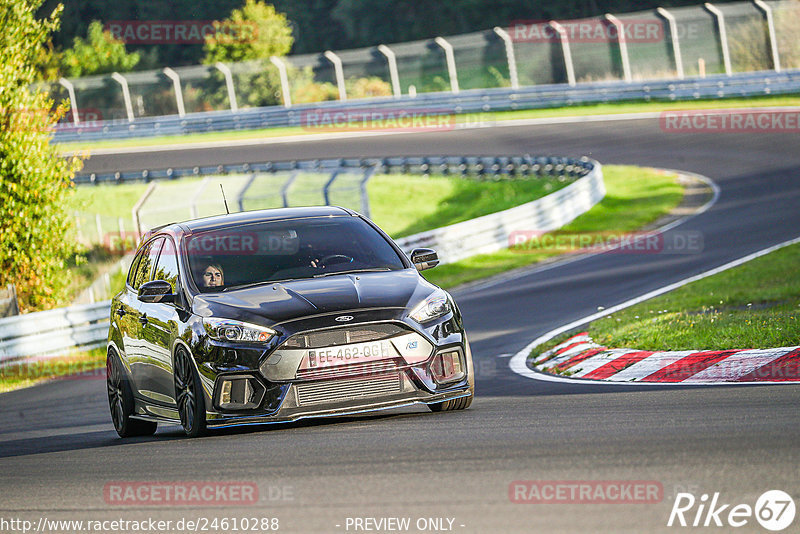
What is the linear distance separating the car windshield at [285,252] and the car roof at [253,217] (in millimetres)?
82

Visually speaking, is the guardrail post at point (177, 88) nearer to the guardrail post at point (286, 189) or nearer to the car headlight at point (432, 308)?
the guardrail post at point (286, 189)

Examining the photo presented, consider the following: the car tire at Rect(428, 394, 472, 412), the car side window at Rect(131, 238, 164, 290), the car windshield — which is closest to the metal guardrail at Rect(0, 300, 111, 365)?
the car side window at Rect(131, 238, 164, 290)

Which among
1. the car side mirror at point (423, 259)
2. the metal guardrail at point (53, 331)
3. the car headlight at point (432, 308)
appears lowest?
the metal guardrail at point (53, 331)

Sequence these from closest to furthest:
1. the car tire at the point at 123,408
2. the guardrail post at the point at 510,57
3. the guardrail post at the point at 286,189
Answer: the car tire at the point at 123,408 → the guardrail post at the point at 286,189 → the guardrail post at the point at 510,57

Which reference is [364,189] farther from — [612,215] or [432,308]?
[432,308]

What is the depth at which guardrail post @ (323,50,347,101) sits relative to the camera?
1989 inches

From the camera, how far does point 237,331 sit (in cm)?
788

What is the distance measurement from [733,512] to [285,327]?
3677 millimetres

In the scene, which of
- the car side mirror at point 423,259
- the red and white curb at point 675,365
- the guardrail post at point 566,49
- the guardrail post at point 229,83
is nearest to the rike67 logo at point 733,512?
the red and white curb at point 675,365

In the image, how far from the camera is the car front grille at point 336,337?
304 inches

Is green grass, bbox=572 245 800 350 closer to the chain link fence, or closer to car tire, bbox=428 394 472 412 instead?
car tire, bbox=428 394 472 412

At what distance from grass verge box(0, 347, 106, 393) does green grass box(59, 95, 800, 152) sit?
26.2 m
